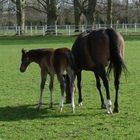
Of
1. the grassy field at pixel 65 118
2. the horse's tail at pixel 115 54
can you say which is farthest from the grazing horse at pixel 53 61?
the horse's tail at pixel 115 54

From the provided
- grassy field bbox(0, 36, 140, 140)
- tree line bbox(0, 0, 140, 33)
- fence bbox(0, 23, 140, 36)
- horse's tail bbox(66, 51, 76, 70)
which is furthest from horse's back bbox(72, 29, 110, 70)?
tree line bbox(0, 0, 140, 33)

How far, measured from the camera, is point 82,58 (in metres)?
10.4

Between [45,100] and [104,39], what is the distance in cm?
323

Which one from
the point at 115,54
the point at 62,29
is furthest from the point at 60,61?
the point at 62,29

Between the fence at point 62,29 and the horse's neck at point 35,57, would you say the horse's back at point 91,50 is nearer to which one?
the horse's neck at point 35,57

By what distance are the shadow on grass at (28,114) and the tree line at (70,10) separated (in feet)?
146

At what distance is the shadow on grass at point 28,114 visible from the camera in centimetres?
967

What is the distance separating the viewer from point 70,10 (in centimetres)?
7356

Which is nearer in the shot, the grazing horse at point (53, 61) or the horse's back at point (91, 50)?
the horse's back at point (91, 50)

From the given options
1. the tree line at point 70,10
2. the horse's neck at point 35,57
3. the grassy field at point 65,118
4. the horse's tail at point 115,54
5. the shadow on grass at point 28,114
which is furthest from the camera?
the tree line at point 70,10

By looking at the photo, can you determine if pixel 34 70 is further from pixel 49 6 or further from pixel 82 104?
pixel 49 6

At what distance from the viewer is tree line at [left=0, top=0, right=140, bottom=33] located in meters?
60.0

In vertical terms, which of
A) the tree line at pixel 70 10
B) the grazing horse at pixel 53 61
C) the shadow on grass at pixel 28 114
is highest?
the tree line at pixel 70 10

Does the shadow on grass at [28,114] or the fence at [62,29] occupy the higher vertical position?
the fence at [62,29]
